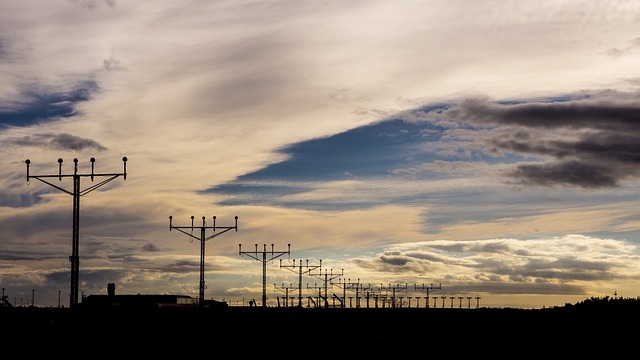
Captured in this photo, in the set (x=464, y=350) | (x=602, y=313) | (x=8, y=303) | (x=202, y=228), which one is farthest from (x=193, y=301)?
(x=464, y=350)

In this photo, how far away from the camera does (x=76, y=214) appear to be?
64.8 metres

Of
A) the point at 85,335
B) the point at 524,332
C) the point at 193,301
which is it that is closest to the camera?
the point at 85,335

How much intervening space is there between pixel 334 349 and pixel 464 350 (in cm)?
752

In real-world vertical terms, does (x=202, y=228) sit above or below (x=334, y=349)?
above

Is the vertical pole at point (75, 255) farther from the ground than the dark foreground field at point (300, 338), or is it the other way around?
the vertical pole at point (75, 255)

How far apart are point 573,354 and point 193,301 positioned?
464 feet

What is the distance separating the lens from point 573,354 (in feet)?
155

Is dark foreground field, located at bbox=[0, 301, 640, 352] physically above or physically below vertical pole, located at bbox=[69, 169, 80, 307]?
below

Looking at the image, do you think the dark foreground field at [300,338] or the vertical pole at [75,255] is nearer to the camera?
the dark foreground field at [300,338]

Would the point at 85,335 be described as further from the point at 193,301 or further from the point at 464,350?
the point at 193,301

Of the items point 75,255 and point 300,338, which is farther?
point 75,255

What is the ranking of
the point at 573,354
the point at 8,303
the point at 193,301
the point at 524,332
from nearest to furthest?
the point at 573,354
the point at 524,332
the point at 8,303
the point at 193,301

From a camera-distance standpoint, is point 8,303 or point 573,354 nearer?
point 573,354

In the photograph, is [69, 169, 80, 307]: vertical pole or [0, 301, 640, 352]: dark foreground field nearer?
[0, 301, 640, 352]: dark foreground field
